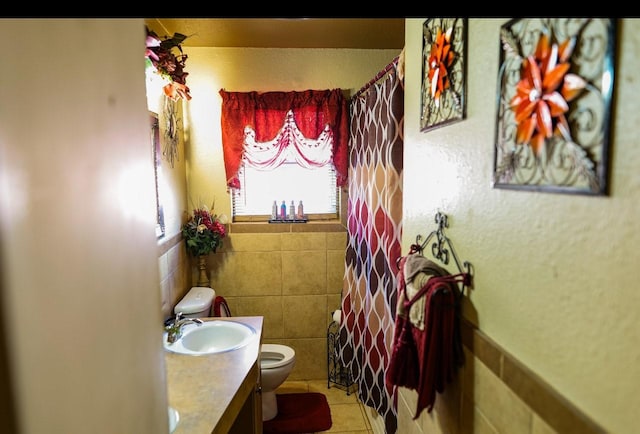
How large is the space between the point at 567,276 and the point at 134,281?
0.71 m

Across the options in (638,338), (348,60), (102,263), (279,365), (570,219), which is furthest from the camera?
(348,60)

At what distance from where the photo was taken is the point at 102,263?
1.43 ft

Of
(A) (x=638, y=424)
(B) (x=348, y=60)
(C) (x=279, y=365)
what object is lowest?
(C) (x=279, y=365)

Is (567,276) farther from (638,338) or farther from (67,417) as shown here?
(67,417)

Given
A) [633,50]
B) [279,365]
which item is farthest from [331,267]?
[633,50]

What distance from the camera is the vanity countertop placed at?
138 cm

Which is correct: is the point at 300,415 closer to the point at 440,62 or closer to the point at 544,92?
the point at 440,62

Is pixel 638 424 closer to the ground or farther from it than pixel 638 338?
closer to the ground

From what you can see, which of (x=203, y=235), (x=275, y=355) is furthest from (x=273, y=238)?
(x=275, y=355)

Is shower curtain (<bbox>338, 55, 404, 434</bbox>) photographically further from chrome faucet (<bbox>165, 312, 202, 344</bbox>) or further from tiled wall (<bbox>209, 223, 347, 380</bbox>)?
chrome faucet (<bbox>165, 312, 202, 344</bbox>)

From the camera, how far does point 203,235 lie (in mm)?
2811

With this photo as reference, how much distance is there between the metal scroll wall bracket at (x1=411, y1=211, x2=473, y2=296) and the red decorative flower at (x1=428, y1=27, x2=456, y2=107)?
14.7 inches
